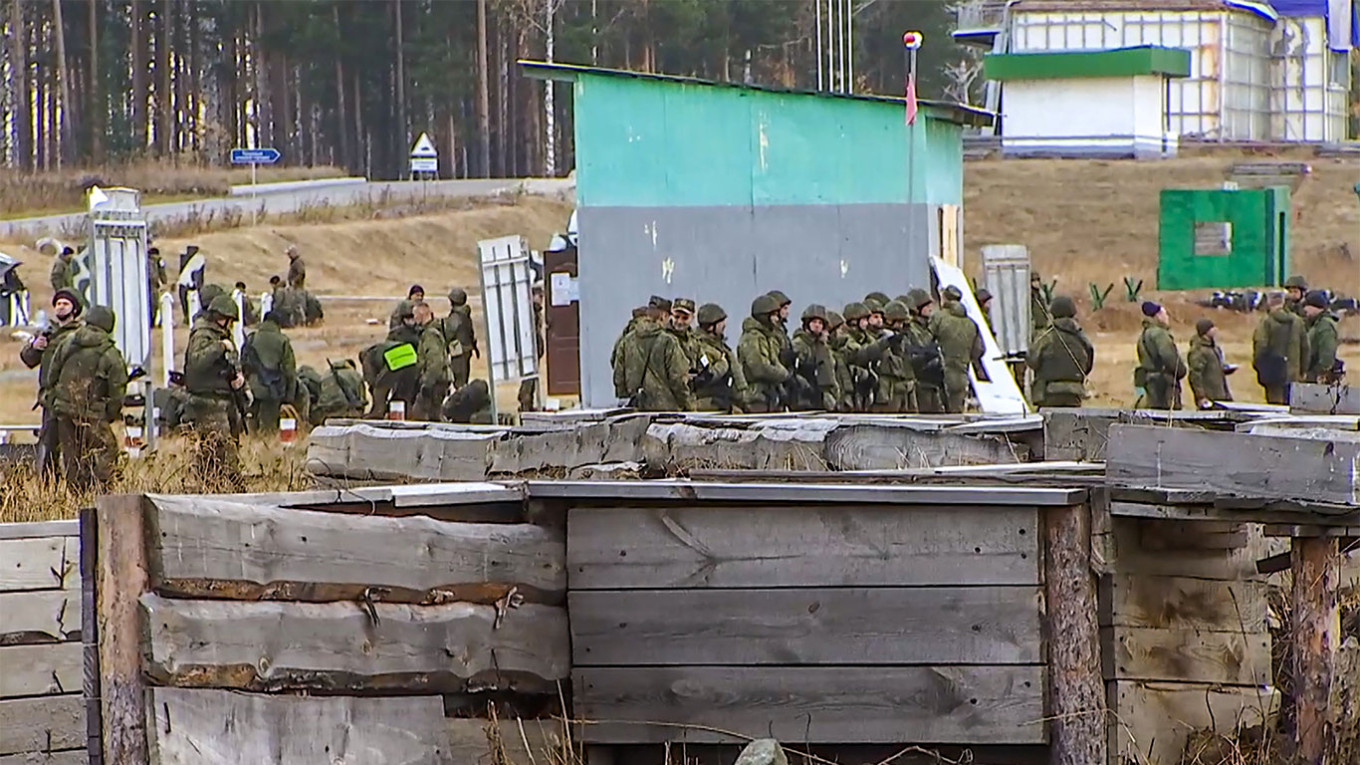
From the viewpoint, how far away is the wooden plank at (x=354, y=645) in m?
4.86

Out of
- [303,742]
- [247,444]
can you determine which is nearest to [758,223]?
[247,444]

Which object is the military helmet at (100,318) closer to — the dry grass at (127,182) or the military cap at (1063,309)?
the military cap at (1063,309)

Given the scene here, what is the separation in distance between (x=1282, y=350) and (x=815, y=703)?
14.3m

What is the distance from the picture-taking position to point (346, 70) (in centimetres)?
6894

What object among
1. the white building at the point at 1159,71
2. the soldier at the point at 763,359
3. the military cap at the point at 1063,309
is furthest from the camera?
the white building at the point at 1159,71

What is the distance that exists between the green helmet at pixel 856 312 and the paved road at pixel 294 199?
92.5 feet

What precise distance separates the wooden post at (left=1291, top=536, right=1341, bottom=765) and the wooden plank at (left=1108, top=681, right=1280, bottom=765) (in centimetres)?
26

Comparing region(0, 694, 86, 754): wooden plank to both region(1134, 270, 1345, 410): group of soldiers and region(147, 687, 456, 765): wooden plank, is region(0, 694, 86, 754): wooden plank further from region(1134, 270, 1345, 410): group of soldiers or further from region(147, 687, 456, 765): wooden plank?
region(1134, 270, 1345, 410): group of soldiers

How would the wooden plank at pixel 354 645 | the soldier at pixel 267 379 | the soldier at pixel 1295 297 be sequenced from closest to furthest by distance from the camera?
the wooden plank at pixel 354 645, the soldier at pixel 267 379, the soldier at pixel 1295 297

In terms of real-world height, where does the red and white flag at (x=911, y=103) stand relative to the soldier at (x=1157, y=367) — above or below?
above

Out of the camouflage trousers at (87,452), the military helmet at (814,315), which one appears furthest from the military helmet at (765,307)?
the camouflage trousers at (87,452)

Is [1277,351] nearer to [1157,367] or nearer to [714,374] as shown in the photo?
[1157,367]

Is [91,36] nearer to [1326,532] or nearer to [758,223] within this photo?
[758,223]

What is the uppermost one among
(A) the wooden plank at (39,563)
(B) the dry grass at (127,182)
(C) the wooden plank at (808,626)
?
(B) the dry grass at (127,182)
